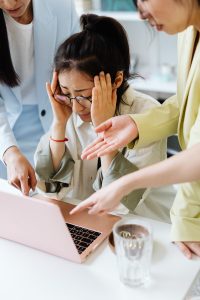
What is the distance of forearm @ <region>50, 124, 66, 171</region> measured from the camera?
1354 millimetres

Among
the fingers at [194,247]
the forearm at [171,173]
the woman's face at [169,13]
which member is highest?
the woman's face at [169,13]

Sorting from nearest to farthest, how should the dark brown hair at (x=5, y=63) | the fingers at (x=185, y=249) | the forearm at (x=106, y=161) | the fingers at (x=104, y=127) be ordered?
the fingers at (x=185, y=249)
the fingers at (x=104, y=127)
the forearm at (x=106, y=161)
the dark brown hair at (x=5, y=63)

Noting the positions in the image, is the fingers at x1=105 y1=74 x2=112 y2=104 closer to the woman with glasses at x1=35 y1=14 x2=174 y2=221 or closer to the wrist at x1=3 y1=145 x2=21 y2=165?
the woman with glasses at x1=35 y1=14 x2=174 y2=221

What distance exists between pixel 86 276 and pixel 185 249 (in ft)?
0.74

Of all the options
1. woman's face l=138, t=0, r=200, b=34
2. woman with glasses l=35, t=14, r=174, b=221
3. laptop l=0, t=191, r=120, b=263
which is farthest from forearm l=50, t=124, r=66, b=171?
woman's face l=138, t=0, r=200, b=34

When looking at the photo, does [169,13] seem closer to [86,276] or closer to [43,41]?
[86,276]

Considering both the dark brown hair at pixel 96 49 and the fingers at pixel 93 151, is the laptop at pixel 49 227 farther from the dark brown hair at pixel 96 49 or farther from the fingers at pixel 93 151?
the dark brown hair at pixel 96 49

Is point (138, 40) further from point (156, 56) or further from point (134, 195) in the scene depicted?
point (134, 195)

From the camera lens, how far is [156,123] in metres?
1.10

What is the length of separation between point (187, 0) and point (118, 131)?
0.36 meters

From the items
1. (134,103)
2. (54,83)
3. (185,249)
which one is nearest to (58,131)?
(54,83)

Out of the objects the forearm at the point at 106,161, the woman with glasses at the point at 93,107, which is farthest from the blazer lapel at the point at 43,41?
the forearm at the point at 106,161

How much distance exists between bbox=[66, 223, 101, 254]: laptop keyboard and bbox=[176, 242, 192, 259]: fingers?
0.65ft

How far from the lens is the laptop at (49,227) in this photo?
91cm
